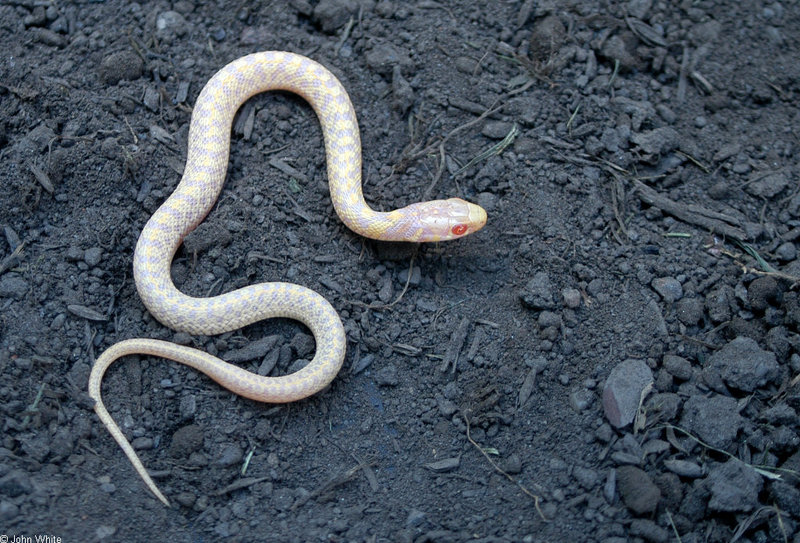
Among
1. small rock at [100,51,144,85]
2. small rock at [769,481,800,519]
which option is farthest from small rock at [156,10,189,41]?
small rock at [769,481,800,519]

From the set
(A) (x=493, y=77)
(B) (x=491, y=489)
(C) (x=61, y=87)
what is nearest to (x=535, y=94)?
(A) (x=493, y=77)

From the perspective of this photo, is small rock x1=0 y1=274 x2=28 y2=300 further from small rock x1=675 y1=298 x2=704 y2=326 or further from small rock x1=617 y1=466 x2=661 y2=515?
small rock x1=675 y1=298 x2=704 y2=326

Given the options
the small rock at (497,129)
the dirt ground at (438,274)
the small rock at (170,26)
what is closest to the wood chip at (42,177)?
the dirt ground at (438,274)

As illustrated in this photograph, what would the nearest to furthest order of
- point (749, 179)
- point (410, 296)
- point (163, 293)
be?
point (163, 293) < point (410, 296) < point (749, 179)

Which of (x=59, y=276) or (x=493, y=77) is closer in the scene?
(x=59, y=276)

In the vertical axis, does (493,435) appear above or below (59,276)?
below

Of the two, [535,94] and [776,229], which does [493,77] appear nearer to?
[535,94]
